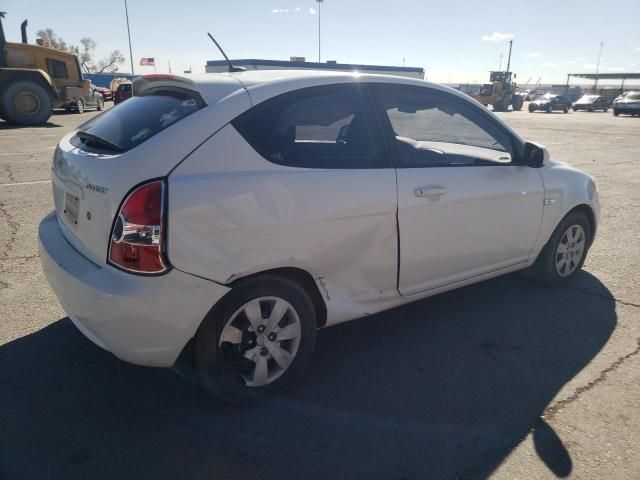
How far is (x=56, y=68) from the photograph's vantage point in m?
17.3

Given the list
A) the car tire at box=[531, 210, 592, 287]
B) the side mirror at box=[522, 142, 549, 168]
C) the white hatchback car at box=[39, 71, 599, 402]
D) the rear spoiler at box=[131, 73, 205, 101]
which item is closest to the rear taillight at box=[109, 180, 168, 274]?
the white hatchback car at box=[39, 71, 599, 402]

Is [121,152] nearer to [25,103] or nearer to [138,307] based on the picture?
[138,307]

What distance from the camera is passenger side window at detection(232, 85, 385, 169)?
2465mm

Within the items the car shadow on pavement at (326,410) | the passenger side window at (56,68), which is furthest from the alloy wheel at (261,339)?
the passenger side window at (56,68)

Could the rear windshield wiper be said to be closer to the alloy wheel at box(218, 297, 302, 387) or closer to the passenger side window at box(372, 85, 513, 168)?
the alloy wheel at box(218, 297, 302, 387)

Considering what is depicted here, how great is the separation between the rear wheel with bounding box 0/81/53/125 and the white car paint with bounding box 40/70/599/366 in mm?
15135

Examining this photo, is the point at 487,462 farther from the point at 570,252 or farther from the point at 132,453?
the point at 570,252

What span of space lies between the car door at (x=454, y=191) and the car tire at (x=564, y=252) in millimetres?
327

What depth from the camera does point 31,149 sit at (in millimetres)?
10922

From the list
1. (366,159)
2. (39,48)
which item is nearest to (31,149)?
(39,48)

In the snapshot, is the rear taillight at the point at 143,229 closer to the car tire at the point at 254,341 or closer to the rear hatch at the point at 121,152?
the rear hatch at the point at 121,152

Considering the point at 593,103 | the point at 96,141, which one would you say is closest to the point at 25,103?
the point at 96,141

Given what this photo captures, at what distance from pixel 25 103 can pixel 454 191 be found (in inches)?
659

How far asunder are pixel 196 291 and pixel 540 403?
1926 mm
